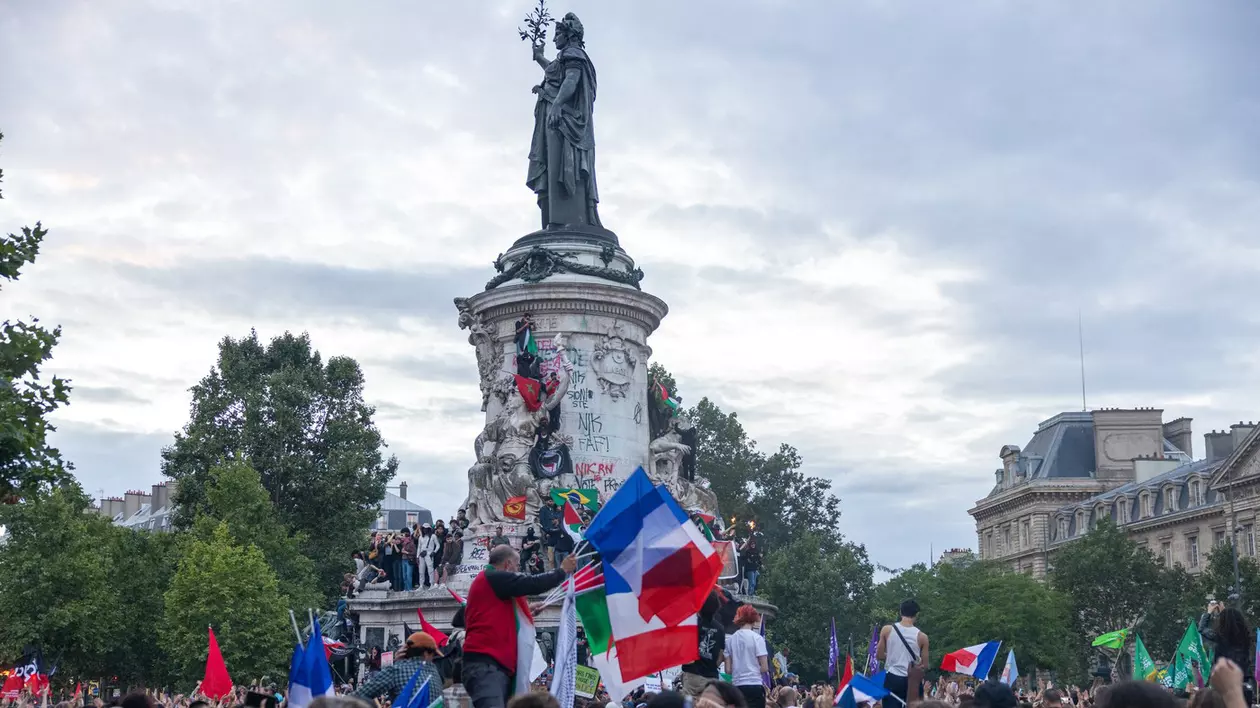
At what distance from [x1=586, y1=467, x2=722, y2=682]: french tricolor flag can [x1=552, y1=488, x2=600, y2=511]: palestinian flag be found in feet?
66.3

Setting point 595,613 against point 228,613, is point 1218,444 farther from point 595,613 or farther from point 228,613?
point 595,613

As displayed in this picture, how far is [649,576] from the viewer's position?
12.4 m

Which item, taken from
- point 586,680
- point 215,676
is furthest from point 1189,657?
point 215,676

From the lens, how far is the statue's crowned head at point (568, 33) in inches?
1481

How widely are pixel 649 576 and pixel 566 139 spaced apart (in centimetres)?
2607

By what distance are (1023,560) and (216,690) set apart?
274 feet

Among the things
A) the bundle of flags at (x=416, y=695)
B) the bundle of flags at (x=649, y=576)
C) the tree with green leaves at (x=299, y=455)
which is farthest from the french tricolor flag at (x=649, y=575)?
the tree with green leaves at (x=299, y=455)

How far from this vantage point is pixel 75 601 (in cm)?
5009

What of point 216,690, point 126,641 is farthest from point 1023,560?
point 216,690

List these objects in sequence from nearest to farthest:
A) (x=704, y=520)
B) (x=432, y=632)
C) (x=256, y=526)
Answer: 1. (x=432, y=632)
2. (x=704, y=520)
3. (x=256, y=526)

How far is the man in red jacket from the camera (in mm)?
11570

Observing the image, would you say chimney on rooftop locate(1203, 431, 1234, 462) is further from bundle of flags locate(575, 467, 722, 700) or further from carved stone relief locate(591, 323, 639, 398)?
bundle of flags locate(575, 467, 722, 700)

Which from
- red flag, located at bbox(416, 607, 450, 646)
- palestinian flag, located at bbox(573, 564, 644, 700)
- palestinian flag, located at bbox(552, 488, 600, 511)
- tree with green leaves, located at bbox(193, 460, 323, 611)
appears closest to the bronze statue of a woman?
palestinian flag, located at bbox(552, 488, 600, 511)

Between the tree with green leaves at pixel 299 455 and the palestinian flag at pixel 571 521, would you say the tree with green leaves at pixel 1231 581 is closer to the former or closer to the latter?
the tree with green leaves at pixel 299 455
